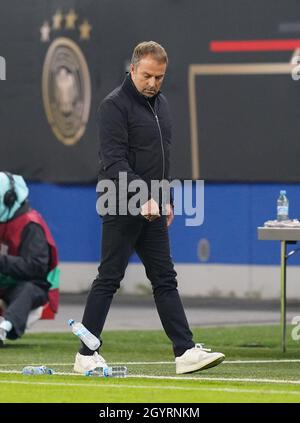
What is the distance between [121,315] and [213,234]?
166 centimetres

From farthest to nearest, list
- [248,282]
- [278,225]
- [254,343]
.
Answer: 1. [248,282]
2. [254,343]
3. [278,225]

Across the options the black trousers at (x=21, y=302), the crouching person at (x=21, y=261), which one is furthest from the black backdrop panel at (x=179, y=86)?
the black trousers at (x=21, y=302)

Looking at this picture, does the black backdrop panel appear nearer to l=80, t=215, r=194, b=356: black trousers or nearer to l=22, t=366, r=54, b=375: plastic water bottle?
l=80, t=215, r=194, b=356: black trousers

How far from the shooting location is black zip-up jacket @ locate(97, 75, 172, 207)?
398 inches

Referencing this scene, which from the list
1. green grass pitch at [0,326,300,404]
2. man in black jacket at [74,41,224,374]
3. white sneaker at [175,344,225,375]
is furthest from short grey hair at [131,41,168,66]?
green grass pitch at [0,326,300,404]

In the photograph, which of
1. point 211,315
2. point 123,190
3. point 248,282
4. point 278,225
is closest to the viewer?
point 123,190

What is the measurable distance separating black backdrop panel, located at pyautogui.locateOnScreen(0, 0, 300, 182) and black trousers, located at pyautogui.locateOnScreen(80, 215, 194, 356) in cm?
718

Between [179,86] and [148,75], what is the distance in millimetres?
7896

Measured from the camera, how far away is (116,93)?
33.5ft

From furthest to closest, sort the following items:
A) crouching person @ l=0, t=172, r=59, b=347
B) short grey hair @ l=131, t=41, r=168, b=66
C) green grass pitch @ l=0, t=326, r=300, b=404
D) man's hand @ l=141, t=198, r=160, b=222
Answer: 1. crouching person @ l=0, t=172, r=59, b=347
2. short grey hair @ l=131, t=41, r=168, b=66
3. man's hand @ l=141, t=198, r=160, b=222
4. green grass pitch @ l=0, t=326, r=300, b=404

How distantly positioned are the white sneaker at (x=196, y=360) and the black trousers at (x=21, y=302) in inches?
119

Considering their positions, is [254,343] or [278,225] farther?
[254,343]
